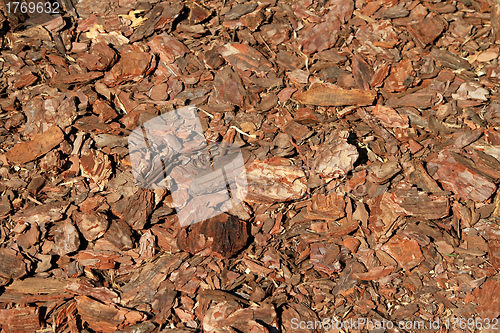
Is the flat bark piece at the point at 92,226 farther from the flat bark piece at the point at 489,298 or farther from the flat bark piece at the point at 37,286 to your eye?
the flat bark piece at the point at 489,298

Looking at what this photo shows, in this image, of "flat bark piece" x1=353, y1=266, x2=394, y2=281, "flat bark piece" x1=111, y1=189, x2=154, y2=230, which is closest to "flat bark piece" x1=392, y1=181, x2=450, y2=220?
"flat bark piece" x1=353, y1=266, x2=394, y2=281

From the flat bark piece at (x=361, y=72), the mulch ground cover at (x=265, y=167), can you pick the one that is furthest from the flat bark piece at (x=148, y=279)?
the flat bark piece at (x=361, y=72)

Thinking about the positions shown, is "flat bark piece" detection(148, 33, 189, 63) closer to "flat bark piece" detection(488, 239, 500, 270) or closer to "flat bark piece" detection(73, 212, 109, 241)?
"flat bark piece" detection(73, 212, 109, 241)

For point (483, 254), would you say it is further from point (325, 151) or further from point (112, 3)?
point (112, 3)

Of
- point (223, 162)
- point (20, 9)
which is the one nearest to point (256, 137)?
point (223, 162)

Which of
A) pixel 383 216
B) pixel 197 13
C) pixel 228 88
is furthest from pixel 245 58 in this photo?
pixel 383 216

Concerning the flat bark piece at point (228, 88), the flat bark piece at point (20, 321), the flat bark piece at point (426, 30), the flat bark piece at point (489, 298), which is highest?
the flat bark piece at point (426, 30)

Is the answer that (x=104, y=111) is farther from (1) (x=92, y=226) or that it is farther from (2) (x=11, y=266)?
(2) (x=11, y=266)
